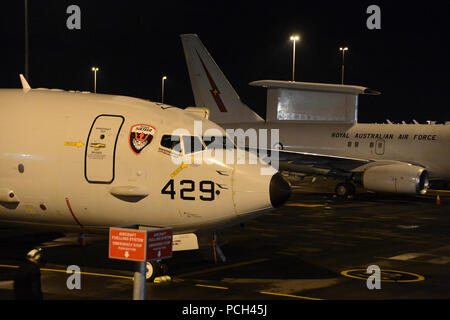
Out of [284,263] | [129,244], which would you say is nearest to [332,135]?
[284,263]

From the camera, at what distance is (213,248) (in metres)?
16.0

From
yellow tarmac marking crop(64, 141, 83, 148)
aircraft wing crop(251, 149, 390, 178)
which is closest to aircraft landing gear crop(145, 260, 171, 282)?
yellow tarmac marking crop(64, 141, 83, 148)

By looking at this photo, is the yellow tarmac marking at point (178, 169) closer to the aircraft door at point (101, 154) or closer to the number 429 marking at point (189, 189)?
the number 429 marking at point (189, 189)

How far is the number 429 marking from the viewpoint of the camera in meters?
13.2

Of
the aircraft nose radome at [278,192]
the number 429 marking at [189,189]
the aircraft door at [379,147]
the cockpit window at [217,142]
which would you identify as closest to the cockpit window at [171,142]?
the cockpit window at [217,142]

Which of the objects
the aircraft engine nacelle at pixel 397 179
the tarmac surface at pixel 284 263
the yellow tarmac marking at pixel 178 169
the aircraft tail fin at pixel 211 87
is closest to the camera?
the tarmac surface at pixel 284 263

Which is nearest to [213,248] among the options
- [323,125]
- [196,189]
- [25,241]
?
[196,189]

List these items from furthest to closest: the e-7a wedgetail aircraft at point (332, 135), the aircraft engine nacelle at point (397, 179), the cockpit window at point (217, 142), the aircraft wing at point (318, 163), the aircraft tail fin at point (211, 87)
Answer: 1. the aircraft tail fin at point (211, 87)
2. the aircraft wing at point (318, 163)
3. the e-7a wedgetail aircraft at point (332, 135)
4. the aircraft engine nacelle at point (397, 179)
5. the cockpit window at point (217, 142)

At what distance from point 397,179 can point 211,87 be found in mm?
13563

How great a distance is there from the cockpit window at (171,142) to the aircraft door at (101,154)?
1.00 metres

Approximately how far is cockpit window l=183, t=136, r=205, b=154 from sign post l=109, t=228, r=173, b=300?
13.9 feet

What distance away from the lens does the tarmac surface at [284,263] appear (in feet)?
43.2

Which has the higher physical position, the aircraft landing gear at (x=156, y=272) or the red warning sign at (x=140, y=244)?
the red warning sign at (x=140, y=244)

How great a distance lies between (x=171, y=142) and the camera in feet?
45.4
